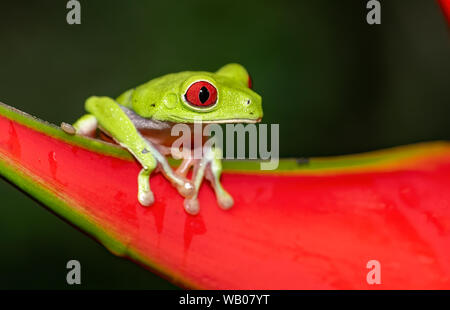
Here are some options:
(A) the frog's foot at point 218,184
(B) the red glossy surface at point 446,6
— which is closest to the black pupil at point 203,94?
(A) the frog's foot at point 218,184

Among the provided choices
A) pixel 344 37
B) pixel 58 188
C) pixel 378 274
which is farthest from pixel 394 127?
pixel 58 188

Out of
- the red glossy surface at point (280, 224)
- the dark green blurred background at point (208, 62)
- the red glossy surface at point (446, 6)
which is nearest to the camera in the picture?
Answer: the red glossy surface at point (280, 224)

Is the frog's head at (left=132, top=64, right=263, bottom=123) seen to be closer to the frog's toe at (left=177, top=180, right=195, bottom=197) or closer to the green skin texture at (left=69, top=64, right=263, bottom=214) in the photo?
the green skin texture at (left=69, top=64, right=263, bottom=214)

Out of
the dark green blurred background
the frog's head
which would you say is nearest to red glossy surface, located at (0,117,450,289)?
the frog's head

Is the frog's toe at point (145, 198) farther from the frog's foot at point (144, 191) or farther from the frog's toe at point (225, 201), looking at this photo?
the frog's toe at point (225, 201)

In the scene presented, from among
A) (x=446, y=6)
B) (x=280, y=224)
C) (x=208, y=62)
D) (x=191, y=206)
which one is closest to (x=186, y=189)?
(x=191, y=206)

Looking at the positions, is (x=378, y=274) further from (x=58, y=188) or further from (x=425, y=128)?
(x=425, y=128)

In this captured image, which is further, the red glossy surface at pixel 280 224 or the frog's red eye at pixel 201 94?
the frog's red eye at pixel 201 94
